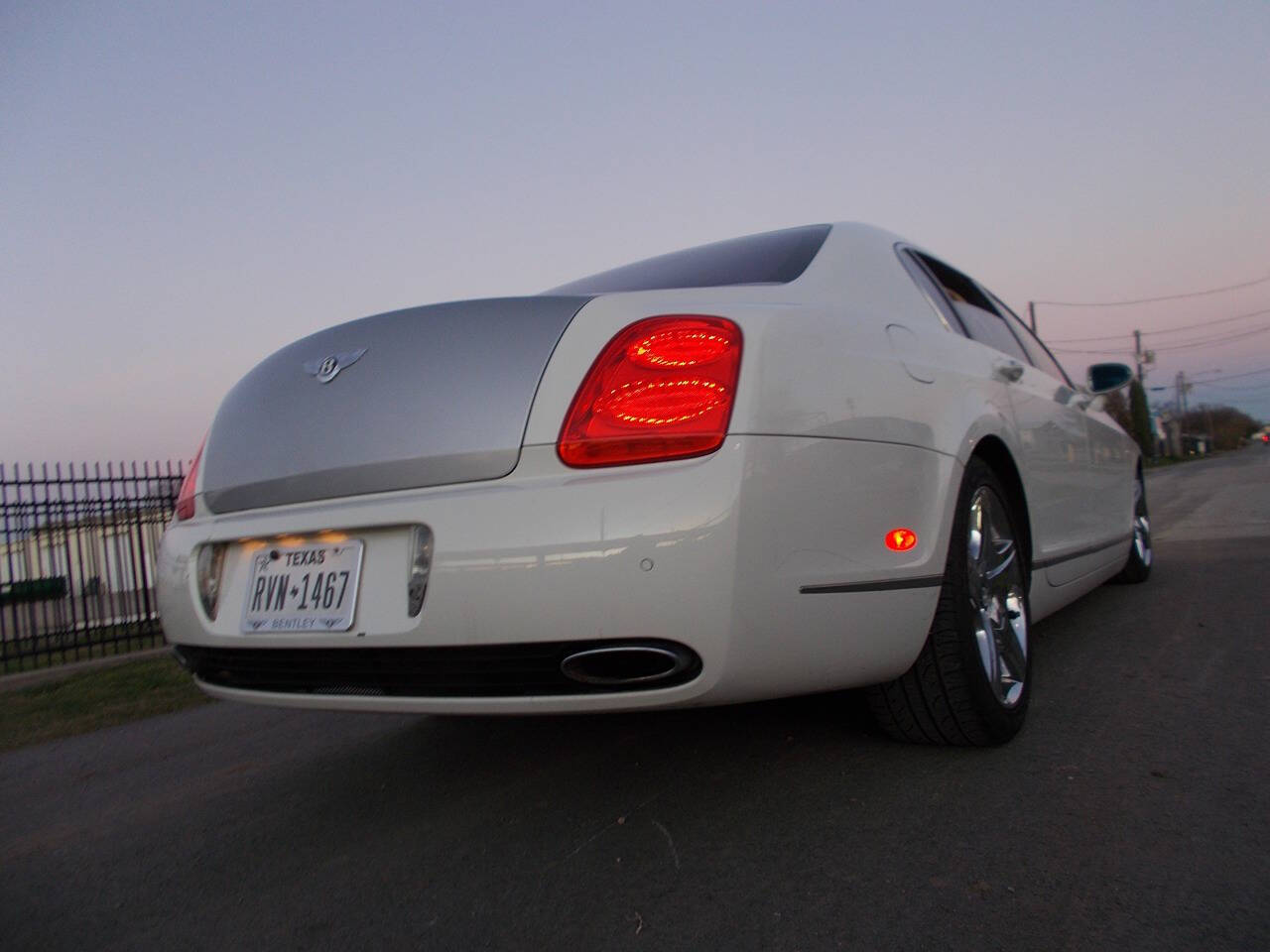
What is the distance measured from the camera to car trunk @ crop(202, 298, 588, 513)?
74.2 inches

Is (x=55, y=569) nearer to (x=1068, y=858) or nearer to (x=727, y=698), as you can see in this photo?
(x=727, y=698)

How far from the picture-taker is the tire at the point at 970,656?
7.30ft

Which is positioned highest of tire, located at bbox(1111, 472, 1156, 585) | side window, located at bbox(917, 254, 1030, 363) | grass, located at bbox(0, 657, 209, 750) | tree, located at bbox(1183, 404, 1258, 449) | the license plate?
side window, located at bbox(917, 254, 1030, 363)

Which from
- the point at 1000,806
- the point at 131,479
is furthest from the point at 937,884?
the point at 131,479

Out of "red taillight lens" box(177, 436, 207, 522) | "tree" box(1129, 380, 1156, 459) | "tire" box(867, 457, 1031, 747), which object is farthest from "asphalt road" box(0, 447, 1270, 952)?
"tree" box(1129, 380, 1156, 459)

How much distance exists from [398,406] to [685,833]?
1.07 meters

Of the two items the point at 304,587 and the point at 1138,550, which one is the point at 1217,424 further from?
the point at 304,587

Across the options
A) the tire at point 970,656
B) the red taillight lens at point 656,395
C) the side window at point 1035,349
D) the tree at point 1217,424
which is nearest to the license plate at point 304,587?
the red taillight lens at point 656,395

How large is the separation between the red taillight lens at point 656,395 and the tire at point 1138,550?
3934 mm

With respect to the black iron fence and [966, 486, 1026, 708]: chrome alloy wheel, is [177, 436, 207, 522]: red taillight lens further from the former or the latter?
the black iron fence

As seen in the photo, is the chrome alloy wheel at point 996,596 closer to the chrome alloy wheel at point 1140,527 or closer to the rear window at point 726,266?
the rear window at point 726,266

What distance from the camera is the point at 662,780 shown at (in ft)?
7.67

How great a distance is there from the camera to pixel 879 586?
1977 mm

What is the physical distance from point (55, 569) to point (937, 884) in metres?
7.22
